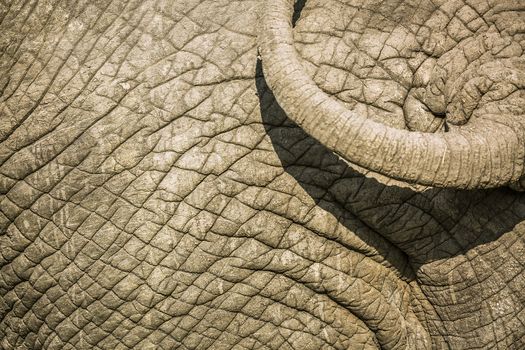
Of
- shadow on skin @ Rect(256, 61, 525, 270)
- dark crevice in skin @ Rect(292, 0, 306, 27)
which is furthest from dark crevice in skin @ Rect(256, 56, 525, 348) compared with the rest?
dark crevice in skin @ Rect(292, 0, 306, 27)

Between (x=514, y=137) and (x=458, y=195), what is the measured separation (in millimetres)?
471

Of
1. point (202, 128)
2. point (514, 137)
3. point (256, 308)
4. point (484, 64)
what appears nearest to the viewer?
point (514, 137)

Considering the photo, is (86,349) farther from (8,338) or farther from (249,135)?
(249,135)

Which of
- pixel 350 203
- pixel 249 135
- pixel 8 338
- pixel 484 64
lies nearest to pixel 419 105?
pixel 484 64

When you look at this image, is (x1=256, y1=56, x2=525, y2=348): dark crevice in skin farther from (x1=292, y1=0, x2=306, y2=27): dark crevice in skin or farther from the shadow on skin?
(x1=292, y1=0, x2=306, y2=27): dark crevice in skin

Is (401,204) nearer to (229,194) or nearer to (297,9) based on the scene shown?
(229,194)

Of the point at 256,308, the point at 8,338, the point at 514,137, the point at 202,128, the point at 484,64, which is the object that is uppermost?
the point at 484,64

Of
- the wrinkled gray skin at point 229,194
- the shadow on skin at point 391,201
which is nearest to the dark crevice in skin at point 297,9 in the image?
the wrinkled gray skin at point 229,194

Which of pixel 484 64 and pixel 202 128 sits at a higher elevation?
pixel 484 64

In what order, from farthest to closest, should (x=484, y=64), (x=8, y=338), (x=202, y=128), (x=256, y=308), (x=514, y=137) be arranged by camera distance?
(x=8, y=338)
(x=256, y=308)
(x=202, y=128)
(x=484, y=64)
(x=514, y=137)

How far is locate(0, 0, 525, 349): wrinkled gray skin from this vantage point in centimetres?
286

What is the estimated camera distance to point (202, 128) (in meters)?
2.89

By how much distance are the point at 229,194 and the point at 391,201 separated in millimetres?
657

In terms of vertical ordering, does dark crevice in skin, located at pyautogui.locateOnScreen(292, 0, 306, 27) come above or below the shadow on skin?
above
